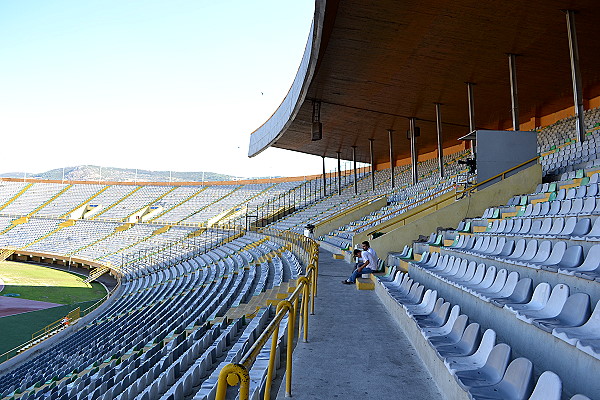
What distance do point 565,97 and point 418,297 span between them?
15365 mm

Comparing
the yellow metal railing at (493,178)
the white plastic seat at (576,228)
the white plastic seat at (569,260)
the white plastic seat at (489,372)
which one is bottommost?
the white plastic seat at (489,372)

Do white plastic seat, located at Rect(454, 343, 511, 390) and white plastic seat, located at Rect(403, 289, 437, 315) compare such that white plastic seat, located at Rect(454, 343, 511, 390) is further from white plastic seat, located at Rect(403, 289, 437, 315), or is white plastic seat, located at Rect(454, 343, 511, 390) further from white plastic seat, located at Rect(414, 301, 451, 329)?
white plastic seat, located at Rect(403, 289, 437, 315)

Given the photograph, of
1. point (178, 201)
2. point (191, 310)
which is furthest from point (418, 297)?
point (178, 201)

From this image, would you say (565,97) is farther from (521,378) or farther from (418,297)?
(521,378)

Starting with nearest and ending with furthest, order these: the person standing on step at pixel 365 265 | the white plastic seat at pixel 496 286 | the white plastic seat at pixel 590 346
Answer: the white plastic seat at pixel 590 346, the white plastic seat at pixel 496 286, the person standing on step at pixel 365 265

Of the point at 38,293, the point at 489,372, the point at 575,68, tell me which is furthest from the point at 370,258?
the point at 38,293

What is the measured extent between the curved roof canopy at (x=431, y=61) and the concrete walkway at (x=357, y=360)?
6.42 metres

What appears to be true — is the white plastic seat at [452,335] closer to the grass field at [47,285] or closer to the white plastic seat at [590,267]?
the white plastic seat at [590,267]

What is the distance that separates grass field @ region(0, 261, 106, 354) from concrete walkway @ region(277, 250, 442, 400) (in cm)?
1213

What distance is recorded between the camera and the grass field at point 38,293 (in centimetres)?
1483

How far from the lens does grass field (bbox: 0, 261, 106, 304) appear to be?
68.2 feet

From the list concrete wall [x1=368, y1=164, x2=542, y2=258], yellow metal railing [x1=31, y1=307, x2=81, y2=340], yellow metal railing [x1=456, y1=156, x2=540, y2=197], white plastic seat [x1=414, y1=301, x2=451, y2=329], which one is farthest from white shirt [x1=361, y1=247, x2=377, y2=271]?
yellow metal railing [x1=31, y1=307, x2=81, y2=340]

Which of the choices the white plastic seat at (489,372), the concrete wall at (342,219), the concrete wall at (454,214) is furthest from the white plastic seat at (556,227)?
the concrete wall at (342,219)

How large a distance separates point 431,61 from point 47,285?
71.4 ft
